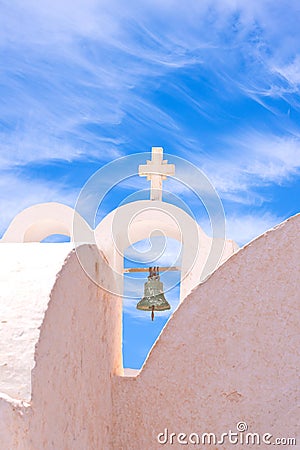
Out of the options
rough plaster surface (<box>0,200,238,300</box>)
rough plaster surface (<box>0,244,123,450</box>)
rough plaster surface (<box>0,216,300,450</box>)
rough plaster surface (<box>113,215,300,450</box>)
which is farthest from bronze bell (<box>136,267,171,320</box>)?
rough plaster surface (<box>113,215,300,450</box>)

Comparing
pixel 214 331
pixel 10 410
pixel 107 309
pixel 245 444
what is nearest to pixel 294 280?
pixel 214 331

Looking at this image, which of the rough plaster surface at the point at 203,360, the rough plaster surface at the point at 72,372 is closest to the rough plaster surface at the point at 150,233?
the rough plaster surface at the point at 72,372

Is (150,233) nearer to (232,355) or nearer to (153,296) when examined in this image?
(153,296)

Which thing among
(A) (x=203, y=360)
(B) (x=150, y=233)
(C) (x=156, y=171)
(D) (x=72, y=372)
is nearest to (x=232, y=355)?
(A) (x=203, y=360)

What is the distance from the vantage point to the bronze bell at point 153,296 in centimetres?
558

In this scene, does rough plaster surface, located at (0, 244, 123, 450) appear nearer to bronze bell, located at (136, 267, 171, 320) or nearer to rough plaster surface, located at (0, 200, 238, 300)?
bronze bell, located at (136, 267, 171, 320)

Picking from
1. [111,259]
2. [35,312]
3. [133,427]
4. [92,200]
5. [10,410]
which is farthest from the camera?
[111,259]

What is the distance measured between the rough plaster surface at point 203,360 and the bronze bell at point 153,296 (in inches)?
30.8

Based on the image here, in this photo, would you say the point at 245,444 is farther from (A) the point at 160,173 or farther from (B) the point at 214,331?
(A) the point at 160,173

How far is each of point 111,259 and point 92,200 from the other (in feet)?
2.86

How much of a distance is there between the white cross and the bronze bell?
1.09m

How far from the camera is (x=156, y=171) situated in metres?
6.47

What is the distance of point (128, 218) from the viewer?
6.20 metres

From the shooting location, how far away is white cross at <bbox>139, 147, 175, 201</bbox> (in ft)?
21.1
